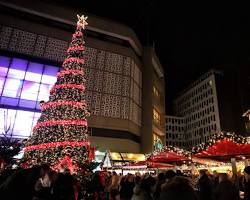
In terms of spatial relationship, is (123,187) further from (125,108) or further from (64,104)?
(125,108)

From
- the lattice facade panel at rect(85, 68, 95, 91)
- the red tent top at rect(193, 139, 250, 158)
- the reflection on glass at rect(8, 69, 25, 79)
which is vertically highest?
the lattice facade panel at rect(85, 68, 95, 91)

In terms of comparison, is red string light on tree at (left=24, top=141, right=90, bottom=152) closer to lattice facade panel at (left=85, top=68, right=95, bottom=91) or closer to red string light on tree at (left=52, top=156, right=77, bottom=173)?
red string light on tree at (left=52, top=156, right=77, bottom=173)

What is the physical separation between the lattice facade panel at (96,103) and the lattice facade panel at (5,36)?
14356 millimetres

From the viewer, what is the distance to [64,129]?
1627cm

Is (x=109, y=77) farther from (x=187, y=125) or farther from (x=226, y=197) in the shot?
(x=187, y=125)

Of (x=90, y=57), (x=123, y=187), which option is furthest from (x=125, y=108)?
(x=123, y=187)

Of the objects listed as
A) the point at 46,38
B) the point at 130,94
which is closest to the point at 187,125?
the point at 130,94

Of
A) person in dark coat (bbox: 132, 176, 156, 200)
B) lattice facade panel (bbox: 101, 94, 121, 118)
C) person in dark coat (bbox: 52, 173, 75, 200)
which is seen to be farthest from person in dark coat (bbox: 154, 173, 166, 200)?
lattice facade panel (bbox: 101, 94, 121, 118)

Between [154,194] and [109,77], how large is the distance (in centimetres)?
3632

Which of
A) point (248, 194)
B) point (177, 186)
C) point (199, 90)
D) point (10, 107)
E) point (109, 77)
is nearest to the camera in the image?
point (177, 186)

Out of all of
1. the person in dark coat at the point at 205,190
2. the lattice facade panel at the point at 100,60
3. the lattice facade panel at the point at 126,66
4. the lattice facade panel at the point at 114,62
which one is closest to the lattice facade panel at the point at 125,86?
the lattice facade panel at the point at 126,66

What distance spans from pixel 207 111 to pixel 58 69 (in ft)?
179

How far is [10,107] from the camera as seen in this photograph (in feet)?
113

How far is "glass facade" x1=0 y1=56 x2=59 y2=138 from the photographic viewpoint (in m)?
34.4
